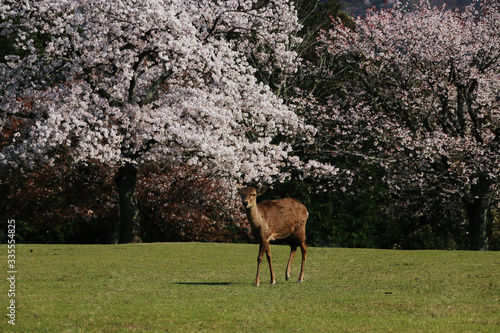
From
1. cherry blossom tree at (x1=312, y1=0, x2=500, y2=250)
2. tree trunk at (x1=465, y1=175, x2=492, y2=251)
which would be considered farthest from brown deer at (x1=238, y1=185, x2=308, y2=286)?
tree trunk at (x1=465, y1=175, x2=492, y2=251)

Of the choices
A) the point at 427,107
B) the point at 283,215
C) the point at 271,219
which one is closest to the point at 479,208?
the point at 427,107

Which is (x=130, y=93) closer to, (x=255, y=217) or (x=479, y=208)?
(x=255, y=217)

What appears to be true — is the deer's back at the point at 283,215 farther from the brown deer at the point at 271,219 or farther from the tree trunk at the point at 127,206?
the tree trunk at the point at 127,206

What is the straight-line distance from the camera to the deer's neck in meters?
10.5

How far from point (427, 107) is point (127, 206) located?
50.2 ft

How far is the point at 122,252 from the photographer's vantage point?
19.5 m

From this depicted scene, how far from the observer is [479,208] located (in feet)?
95.3

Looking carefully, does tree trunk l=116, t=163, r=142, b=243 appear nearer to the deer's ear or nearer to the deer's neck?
the deer's ear

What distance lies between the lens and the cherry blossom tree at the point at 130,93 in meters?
21.1

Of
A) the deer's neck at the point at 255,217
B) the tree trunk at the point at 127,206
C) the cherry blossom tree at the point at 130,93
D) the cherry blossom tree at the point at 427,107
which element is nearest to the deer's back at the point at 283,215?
the deer's neck at the point at 255,217

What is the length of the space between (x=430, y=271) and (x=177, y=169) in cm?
1601

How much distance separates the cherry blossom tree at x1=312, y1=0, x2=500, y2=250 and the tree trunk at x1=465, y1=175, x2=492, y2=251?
0.15 ft

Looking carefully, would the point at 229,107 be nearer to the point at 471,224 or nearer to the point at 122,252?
the point at 122,252

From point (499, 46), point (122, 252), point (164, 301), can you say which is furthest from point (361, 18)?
point (164, 301)
